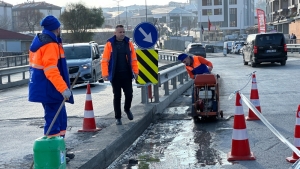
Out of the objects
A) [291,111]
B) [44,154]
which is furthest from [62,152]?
[291,111]

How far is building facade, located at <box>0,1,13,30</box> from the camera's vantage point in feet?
334

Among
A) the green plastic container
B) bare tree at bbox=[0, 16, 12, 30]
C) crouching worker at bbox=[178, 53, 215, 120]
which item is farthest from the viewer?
bare tree at bbox=[0, 16, 12, 30]

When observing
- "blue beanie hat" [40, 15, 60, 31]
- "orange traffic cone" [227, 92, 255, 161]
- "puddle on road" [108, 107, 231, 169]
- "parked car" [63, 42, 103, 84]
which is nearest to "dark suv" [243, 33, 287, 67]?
"parked car" [63, 42, 103, 84]

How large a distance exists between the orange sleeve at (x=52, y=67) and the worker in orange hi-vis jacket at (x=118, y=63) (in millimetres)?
3545

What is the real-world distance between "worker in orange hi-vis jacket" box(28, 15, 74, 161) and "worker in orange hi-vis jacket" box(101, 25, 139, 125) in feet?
10.8

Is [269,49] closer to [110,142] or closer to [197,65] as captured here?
[197,65]

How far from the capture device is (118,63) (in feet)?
33.5

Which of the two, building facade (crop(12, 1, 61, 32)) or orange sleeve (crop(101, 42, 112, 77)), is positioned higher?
building facade (crop(12, 1, 61, 32))

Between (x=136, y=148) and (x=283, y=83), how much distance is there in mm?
11169

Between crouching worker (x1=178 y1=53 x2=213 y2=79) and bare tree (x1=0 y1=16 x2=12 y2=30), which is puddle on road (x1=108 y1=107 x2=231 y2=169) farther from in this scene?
bare tree (x1=0 y1=16 x2=12 y2=30)

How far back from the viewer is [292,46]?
140 feet

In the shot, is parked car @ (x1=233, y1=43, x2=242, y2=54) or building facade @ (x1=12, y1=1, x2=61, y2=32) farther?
building facade @ (x1=12, y1=1, x2=61, y2=32)

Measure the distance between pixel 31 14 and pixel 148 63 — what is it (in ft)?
267

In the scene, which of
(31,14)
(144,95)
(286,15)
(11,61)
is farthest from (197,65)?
(31,14)
